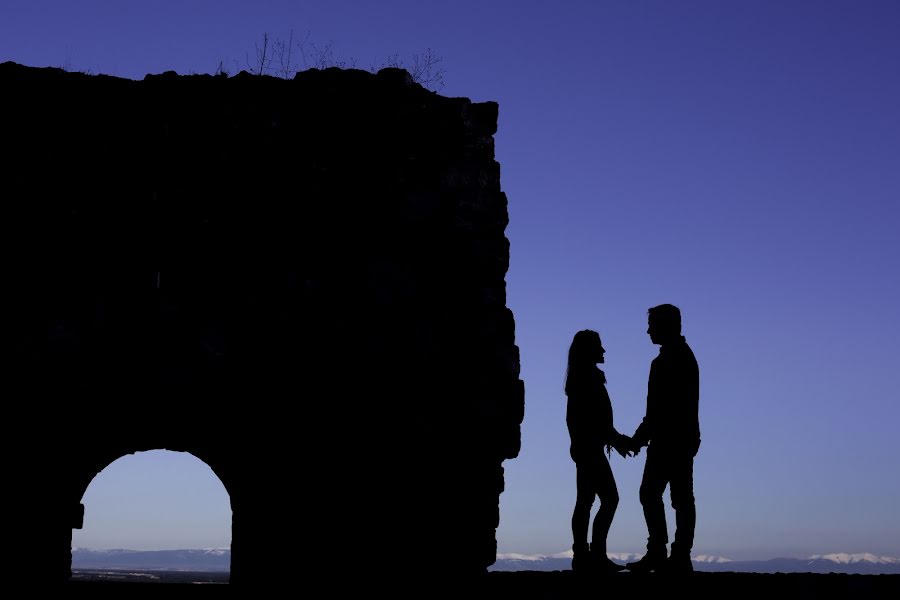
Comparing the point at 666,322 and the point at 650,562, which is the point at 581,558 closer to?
the point at 650,562

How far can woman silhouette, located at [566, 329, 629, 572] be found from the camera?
842 centimetres

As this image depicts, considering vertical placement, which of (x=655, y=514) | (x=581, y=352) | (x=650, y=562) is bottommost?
(x=650, y=562)

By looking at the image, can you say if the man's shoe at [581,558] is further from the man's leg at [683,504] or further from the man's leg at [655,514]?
the man's leg at [683,504]

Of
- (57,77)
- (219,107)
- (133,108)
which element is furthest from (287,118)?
(57,77)

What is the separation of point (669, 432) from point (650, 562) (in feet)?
3.15

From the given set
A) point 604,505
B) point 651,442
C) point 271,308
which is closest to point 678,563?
point 604,505

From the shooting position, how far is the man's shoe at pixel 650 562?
26.2ft

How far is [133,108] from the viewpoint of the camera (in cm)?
1083

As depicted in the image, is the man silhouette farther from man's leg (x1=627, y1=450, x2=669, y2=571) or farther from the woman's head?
the woman's head

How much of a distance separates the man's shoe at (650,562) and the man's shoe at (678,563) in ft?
0.25

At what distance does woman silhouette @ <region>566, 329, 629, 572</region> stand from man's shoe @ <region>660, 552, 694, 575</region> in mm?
599

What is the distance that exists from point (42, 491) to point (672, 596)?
5778mm

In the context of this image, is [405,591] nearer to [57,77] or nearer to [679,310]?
[679,310]

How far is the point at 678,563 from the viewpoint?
7875mm
